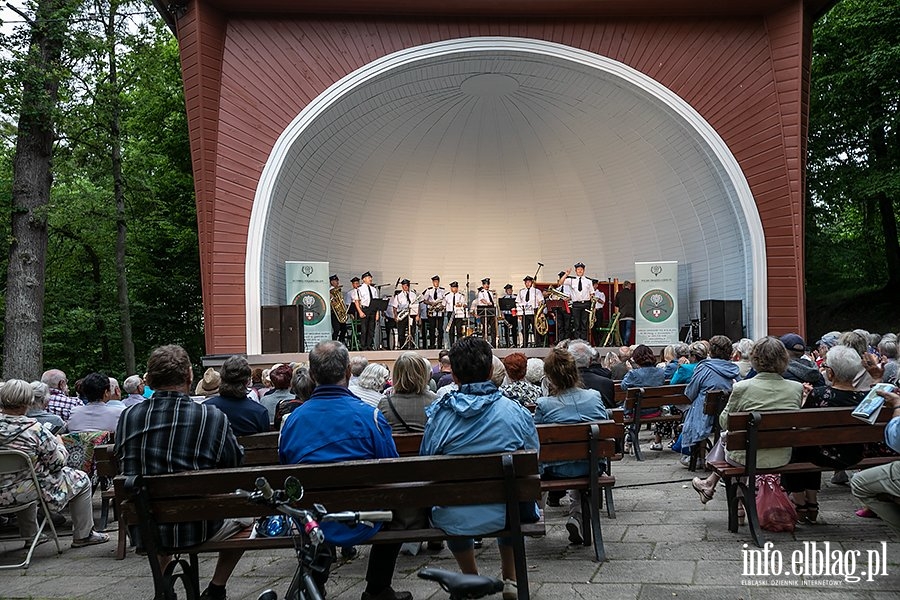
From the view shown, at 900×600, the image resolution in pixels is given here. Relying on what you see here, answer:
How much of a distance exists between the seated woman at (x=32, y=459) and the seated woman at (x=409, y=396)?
2262mm

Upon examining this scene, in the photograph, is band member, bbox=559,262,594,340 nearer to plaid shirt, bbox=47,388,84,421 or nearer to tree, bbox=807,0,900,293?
tree, bbox=807,0,900,293

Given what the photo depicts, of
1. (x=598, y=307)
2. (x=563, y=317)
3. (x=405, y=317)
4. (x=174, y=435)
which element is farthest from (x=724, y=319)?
(x=174, y=435)

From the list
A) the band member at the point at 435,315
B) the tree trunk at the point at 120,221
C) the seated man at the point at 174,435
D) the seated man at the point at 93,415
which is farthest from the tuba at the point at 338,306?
the seated man at the point at 174,435

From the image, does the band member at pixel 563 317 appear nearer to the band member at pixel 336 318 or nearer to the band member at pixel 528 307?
the band member at pixel 528 307

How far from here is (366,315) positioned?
49.6 feet

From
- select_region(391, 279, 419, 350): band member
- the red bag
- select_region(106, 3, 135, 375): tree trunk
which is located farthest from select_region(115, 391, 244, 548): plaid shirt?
select_region(106, 3, 135, 375): tree trunk

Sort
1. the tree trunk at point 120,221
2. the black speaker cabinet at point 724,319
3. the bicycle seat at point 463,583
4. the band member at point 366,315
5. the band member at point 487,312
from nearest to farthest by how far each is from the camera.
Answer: the bicycle seat at point 463,583 → the black speaker cabinet at point 724,319 → the band member at point 366,315 → the band member at point 487,312 → the tree trunk at point 120,221

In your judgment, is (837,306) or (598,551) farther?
(837,306)

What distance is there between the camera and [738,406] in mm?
4586

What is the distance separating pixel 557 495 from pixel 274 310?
322 inches

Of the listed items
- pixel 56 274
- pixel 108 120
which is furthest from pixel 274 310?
pixel 56 274

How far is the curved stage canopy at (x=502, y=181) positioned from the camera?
44.4 feet

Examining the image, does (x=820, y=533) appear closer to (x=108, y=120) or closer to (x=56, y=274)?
(x=108, y=120)

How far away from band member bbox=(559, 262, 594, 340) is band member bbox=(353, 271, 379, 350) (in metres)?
4.01
